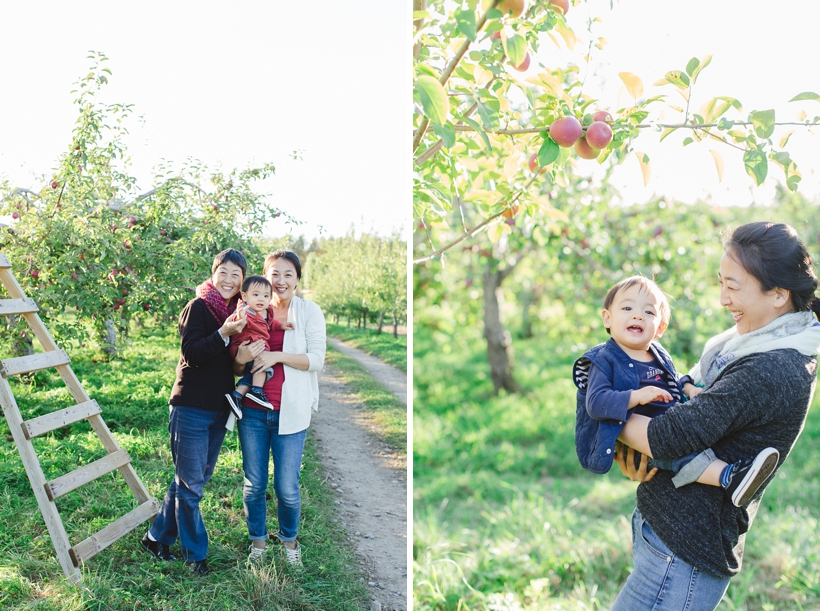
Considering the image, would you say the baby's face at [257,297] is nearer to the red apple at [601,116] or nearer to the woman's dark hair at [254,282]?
the woman's dark hair at [254,282]

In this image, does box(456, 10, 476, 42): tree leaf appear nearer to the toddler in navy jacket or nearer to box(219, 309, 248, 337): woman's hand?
the toddler in navy jacket

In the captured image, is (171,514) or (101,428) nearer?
(171,514)

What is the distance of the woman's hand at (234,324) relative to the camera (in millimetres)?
1780

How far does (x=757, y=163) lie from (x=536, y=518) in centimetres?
218

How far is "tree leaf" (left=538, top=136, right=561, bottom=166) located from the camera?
1.17 meters

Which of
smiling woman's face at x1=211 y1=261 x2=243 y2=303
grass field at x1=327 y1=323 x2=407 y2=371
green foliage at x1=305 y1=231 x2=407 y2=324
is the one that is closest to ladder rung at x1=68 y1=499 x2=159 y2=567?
smiling woman's face at x1=211 y1=261 x2=243 y2=303

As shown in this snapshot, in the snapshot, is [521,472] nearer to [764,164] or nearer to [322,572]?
[322,572]

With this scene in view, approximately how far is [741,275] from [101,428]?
81.9 inches

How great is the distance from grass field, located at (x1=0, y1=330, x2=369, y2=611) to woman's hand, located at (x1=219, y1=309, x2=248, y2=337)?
0.76 meters

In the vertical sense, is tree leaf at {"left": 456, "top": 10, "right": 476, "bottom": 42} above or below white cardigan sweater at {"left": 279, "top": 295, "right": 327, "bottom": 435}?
above

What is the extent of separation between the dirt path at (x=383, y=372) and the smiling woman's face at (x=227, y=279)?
10.2 ft

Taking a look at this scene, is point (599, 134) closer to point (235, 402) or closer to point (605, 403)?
point (605, 403)

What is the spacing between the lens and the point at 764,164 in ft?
3.79

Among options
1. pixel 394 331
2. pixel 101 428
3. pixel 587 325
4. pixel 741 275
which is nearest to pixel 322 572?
pixel 101 428
